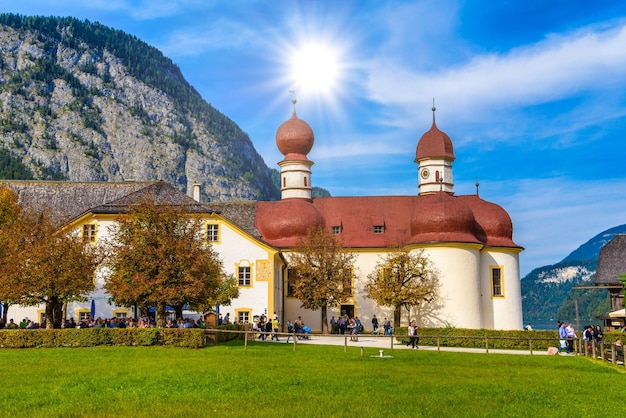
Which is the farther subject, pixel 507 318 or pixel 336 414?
pixel 507 318

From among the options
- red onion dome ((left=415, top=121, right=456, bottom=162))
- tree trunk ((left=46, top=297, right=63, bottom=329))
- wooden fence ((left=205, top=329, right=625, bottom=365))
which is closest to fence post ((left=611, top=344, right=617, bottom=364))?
wooden fence ((left=205, top=329, right=625, bottom=365))

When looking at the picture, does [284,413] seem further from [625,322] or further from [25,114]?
[25,114]

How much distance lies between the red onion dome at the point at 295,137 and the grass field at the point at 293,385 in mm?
36625

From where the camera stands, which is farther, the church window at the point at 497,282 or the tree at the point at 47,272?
the church window at the point at 497,282

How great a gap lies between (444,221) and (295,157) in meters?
15.4

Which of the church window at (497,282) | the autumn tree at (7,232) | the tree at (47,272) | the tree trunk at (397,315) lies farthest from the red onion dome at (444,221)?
the autumn tree at (7,232)

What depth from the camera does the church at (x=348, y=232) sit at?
175 feet

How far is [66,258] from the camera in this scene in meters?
37.5

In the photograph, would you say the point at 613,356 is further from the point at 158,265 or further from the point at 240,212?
the point at 240,212

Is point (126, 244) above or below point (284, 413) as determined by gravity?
above

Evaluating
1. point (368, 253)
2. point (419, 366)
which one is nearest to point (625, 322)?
point (368, 253)

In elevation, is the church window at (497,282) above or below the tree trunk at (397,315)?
above

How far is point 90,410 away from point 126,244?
21.9 metres

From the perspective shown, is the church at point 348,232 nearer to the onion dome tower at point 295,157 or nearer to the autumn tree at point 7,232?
the onion dome tower at point 295,157
